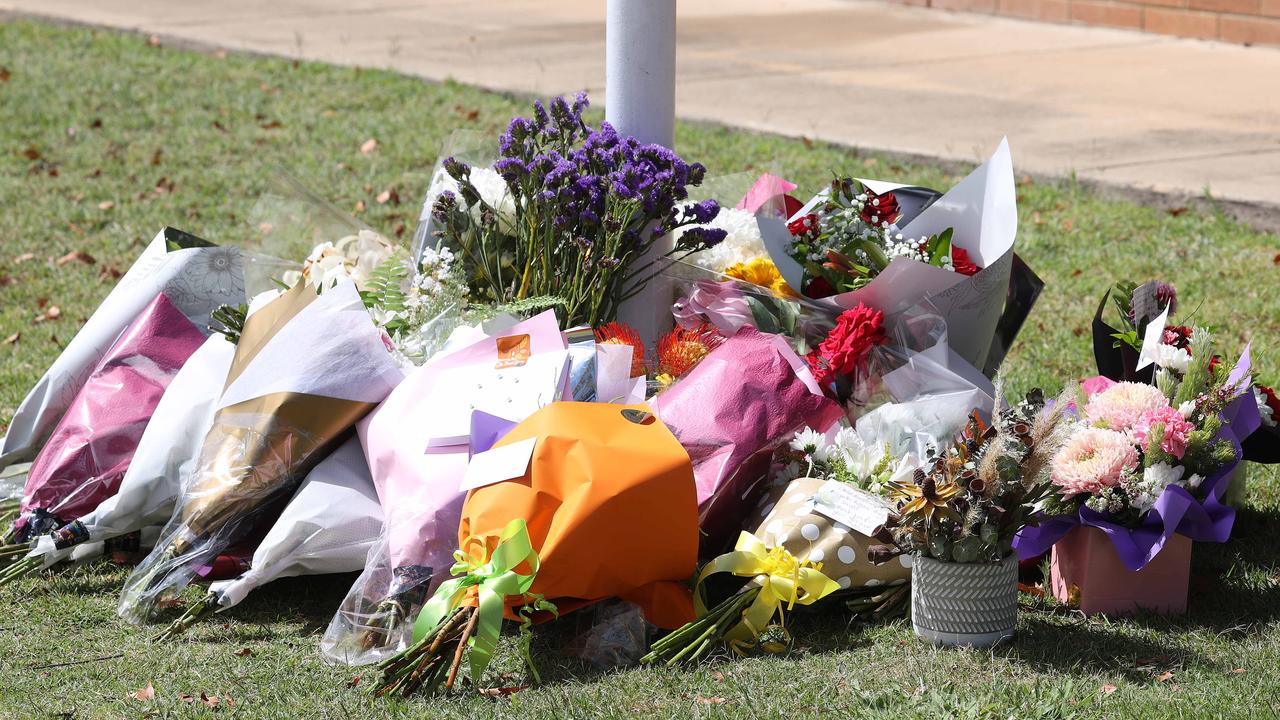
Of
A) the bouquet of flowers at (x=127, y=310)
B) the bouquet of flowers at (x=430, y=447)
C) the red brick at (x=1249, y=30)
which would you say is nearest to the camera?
the bouquet of flowers at (x=430, y=447)

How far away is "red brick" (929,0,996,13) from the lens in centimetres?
1110

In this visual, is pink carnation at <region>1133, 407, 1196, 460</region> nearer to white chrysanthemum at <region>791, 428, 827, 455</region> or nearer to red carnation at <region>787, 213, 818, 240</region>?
white chrysanthemum at <region>791, 428, 827, 455</region>

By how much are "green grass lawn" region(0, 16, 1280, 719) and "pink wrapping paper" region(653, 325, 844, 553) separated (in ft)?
1.16

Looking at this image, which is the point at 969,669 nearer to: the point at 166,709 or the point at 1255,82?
the point at 166,709

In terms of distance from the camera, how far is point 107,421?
403 centimetres

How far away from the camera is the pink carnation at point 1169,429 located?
10.8 ft

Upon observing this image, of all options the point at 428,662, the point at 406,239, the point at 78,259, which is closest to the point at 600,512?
the point at 428,662

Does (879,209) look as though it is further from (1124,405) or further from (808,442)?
(1124,405)

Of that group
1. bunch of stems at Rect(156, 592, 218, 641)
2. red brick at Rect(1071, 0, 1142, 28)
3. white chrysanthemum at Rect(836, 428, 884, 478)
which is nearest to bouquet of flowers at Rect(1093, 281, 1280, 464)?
white chrysanthemum at Rect(836, 428, 884, 478)

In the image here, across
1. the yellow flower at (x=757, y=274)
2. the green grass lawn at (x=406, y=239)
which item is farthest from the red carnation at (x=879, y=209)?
the green grass lawn at (x=406, y=239)

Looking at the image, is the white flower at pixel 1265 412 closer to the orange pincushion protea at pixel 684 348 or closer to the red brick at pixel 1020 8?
the orange pincushion protea at pixel 684 348

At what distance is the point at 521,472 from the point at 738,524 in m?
0.68

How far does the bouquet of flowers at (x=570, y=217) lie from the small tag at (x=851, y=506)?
2.77 ft

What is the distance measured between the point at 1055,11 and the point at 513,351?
27.0 ft
